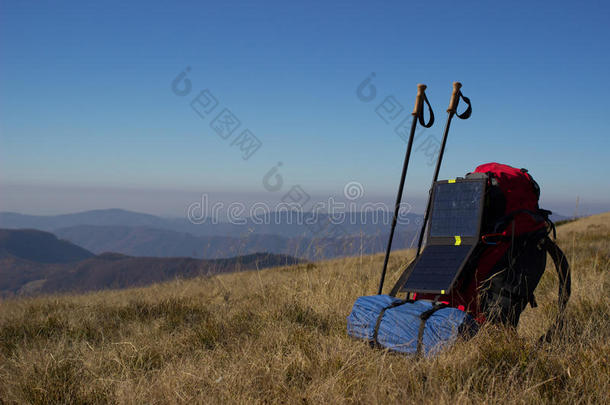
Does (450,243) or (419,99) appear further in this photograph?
(419,99)

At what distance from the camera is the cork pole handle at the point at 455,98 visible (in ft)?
14.0

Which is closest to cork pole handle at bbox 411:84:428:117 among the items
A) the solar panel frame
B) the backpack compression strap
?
the solar panel frame

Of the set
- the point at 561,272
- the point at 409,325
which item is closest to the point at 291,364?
the point at 409,325

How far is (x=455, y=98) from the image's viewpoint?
4.27 metres

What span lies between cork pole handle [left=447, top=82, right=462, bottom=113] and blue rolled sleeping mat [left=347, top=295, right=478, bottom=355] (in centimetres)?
202

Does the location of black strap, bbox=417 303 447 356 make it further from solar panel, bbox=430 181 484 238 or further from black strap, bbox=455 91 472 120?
black strap, bbox=455 91 472 120

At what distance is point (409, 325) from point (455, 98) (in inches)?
95.8

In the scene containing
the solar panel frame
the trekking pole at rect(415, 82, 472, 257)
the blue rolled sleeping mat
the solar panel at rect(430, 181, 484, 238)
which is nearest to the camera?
the blue rolled sleeping mat

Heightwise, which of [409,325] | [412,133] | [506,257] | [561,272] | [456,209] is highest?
[412,133]

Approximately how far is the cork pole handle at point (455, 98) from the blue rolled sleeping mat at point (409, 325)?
2.02 meters

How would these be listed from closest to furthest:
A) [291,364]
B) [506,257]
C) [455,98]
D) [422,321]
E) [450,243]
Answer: [291,364]
[422,321]
[506,257]
[450,243]
[455,98]

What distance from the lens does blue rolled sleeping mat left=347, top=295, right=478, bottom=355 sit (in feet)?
9.47

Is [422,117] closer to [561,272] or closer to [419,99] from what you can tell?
[419,99]

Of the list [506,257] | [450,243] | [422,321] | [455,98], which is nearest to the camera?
[422,321]
